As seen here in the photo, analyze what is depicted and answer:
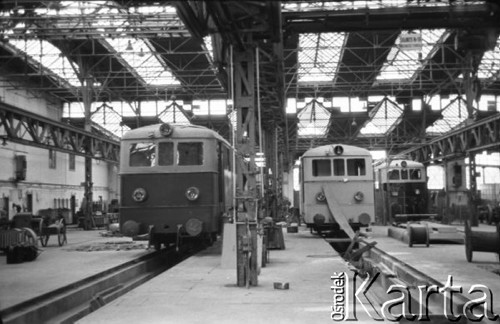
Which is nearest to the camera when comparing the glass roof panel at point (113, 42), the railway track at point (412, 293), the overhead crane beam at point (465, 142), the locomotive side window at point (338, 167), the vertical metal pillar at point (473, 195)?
the railway track at point (412, 293)

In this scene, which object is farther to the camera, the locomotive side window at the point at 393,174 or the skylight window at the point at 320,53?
the skylight window at the point at 320,53

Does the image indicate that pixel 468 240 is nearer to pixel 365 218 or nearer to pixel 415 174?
pixel 365 218

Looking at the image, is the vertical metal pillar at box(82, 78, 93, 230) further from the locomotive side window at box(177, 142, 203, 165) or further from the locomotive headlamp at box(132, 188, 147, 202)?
the locomotive side window at box(177, 142, 203, 165)

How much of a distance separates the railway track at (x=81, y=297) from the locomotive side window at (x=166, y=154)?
8.88 feet

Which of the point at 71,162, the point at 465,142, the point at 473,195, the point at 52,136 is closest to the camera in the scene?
Answer: the point at 52,136

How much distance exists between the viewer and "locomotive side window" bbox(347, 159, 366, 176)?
19812 mm

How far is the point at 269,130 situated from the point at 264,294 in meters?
12.9

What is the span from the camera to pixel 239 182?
10719 millimetres

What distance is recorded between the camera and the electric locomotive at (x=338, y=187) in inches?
768

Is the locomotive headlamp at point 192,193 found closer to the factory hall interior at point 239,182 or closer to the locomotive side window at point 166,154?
the factory hall interior at point 239,182

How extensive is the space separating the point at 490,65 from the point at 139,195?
2743cm

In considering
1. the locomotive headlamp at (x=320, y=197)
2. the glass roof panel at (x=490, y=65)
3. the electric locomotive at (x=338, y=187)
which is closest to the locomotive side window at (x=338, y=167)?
the electric locomotive at (x=338, y=187)

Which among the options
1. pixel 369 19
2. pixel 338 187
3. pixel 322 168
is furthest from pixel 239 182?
pixel 322 168

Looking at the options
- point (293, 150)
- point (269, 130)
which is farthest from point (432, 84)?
point (269, 130)
